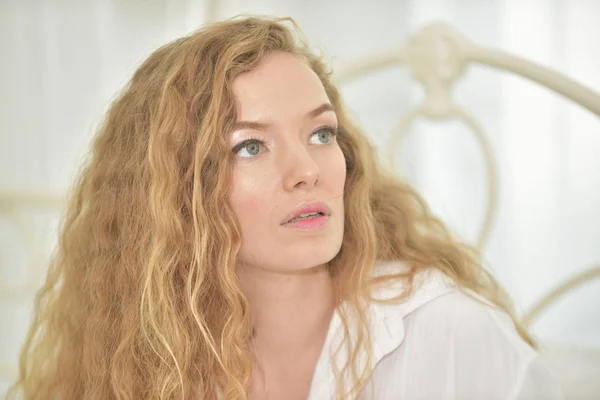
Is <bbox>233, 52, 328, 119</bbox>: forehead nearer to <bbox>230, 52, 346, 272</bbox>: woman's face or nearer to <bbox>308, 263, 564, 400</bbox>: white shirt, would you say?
<bbox>230, 52, 346, 272</bbox>: woman's face

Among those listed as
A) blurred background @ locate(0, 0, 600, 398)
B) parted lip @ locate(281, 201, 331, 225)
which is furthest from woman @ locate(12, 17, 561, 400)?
blurred background @ locate(0, 0, 600, 398)

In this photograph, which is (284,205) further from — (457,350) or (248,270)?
(457,350)

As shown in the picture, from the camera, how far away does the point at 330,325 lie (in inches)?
50.6

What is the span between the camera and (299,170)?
1.14 meters

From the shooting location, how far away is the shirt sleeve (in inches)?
46.7

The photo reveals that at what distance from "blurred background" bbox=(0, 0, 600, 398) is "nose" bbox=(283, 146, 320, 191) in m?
0.78

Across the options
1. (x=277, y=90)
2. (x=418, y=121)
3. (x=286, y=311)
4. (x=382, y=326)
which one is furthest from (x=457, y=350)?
(x=418, y=121)

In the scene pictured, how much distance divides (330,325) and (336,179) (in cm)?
26

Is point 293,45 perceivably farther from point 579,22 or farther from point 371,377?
point 579,22

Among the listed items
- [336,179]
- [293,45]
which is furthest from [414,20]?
[336,179]

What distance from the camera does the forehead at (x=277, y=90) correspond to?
1.16m

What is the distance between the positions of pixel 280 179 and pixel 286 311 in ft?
0.86

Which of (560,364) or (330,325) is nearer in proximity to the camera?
(330,325)

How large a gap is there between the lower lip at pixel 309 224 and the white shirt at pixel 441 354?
0.22 metres
